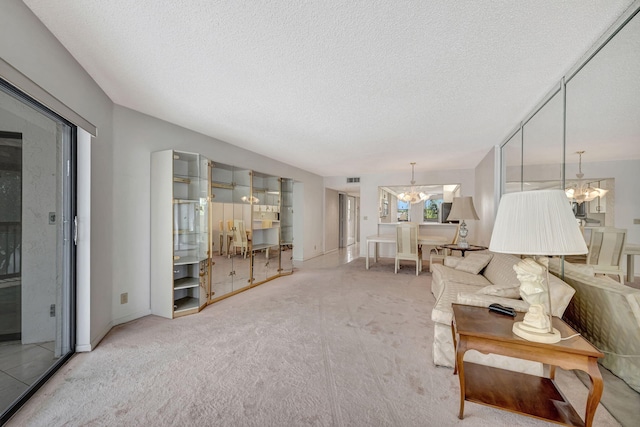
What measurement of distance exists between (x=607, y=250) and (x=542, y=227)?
34.6 inches

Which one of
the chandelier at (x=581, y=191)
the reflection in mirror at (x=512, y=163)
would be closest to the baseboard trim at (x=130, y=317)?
the chandelier at (x=581, y=191)

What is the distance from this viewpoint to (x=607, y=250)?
1711 mm

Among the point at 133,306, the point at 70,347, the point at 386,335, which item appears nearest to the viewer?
the point at 70,347

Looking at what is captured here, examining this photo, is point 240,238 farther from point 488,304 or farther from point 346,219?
point 346,219

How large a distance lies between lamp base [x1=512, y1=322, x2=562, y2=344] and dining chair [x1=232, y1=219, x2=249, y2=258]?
3.54 meters

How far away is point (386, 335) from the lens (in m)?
2.61

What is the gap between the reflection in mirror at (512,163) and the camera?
3.27m

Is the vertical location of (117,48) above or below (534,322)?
above

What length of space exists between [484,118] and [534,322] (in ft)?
8.42

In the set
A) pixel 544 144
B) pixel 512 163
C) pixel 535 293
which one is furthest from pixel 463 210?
pixel 535 293

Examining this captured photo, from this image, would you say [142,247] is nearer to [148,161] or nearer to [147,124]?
[148,161]

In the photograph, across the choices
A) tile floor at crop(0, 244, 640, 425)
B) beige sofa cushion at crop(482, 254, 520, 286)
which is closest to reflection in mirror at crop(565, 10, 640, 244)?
tile floor at crop(0, 244, 640, 425)

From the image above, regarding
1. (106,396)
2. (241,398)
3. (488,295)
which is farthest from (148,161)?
(488,295)

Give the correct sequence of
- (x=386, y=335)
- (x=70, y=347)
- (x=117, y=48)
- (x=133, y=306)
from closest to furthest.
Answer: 1. (x=117, y=48)
2. (x=70, y=347)
3. (x=386, y=335)
4. (x=133, y=306)
